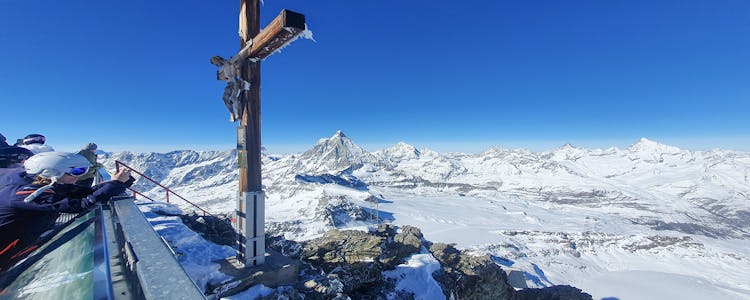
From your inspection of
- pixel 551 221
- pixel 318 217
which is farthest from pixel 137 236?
pixel 551 221

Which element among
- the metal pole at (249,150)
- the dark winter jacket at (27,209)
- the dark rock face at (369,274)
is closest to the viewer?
the dark winter jacket at (27,209)

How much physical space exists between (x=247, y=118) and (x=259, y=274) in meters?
3.13

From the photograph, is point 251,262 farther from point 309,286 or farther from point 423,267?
point 423,267

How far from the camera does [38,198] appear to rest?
4.53m

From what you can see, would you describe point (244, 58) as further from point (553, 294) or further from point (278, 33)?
point (553, 294)

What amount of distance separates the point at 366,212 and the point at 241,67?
150 m

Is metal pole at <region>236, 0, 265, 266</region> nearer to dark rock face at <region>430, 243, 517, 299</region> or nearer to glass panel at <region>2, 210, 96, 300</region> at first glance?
glass panel at <region>2, 210, 96, 300</region>

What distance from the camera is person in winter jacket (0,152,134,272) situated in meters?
4.36

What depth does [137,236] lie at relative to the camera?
11.6 feet

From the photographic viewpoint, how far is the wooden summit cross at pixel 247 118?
5785 mm

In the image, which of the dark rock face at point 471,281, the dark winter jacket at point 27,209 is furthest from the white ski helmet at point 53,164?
the dark rock face at point 471,281

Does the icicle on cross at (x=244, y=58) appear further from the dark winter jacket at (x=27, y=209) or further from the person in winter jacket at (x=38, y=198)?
the dark winter jacket at (x=27, y=209)

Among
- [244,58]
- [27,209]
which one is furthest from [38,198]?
[244,58]

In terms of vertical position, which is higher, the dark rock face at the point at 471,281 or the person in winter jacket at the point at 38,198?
the person in winter jacket at the point at 38,198
